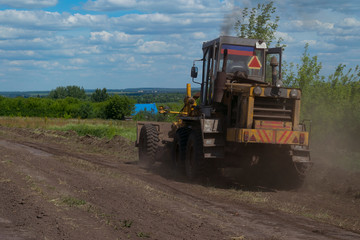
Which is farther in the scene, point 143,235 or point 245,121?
point 245,121

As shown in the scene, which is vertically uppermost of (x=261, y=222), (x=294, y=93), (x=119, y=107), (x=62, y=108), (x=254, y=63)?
(x=254, y=63)

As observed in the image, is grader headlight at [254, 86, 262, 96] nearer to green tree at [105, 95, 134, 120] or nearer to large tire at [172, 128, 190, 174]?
large tire at [172, 128, 190, 174]

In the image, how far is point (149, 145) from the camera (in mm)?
16672

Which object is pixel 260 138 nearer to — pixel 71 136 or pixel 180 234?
pixel 180 234

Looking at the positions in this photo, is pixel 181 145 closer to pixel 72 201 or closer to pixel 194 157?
pixel 194 157

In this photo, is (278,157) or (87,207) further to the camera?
(278,157)

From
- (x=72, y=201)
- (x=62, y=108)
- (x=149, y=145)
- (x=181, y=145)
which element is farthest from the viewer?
(x=62, y=108)

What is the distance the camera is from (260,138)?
38.3ft

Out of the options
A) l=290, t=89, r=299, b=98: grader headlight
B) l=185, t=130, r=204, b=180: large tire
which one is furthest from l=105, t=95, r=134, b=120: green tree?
l=290, t=89, r=299, b=98: grader headlight

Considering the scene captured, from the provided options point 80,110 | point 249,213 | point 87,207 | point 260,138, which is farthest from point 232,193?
point 80,110

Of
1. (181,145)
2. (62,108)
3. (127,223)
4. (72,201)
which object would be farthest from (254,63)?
(62,108)

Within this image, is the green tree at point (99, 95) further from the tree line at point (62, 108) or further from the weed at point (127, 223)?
the weed at point (127, 223)

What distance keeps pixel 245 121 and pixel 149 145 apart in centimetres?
544

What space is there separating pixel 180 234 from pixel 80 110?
76.6m
